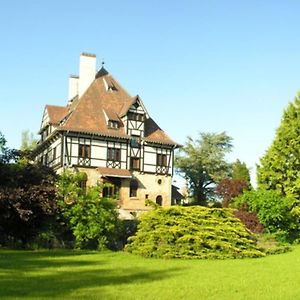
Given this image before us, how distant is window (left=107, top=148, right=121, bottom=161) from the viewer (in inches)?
1811

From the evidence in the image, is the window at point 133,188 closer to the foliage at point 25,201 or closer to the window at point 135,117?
the window at point 135,117

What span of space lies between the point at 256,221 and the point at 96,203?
489 inches

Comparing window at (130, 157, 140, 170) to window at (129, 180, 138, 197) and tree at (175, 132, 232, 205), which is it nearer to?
window at (129, 180, 138, 197)

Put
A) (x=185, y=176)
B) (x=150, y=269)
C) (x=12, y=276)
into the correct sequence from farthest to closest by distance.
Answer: (x=185, y=176) → (x=150, y=269) → (x=12, y=276)

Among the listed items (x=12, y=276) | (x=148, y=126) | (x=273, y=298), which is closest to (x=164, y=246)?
(x=12, y=276)

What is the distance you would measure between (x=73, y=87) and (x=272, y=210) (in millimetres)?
25162

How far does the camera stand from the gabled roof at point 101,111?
150 ft

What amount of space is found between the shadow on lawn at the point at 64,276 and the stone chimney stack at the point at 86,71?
31.5m

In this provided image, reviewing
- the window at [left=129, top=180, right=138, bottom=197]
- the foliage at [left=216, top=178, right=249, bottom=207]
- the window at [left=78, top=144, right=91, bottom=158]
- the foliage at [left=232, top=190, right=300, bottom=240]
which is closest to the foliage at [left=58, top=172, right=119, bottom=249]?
the foliage at [left=232, top=190, right=300, bottom=240]

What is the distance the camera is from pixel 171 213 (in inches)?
1060

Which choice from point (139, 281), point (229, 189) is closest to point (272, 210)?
point (229, 189)

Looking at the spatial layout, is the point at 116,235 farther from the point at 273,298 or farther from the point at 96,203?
the point at 273,298

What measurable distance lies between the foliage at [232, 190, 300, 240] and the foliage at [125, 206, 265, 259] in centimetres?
956

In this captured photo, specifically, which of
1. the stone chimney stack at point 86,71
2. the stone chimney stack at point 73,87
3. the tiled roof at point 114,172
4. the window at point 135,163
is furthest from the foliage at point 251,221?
the stone chimney stack at point 73,87
